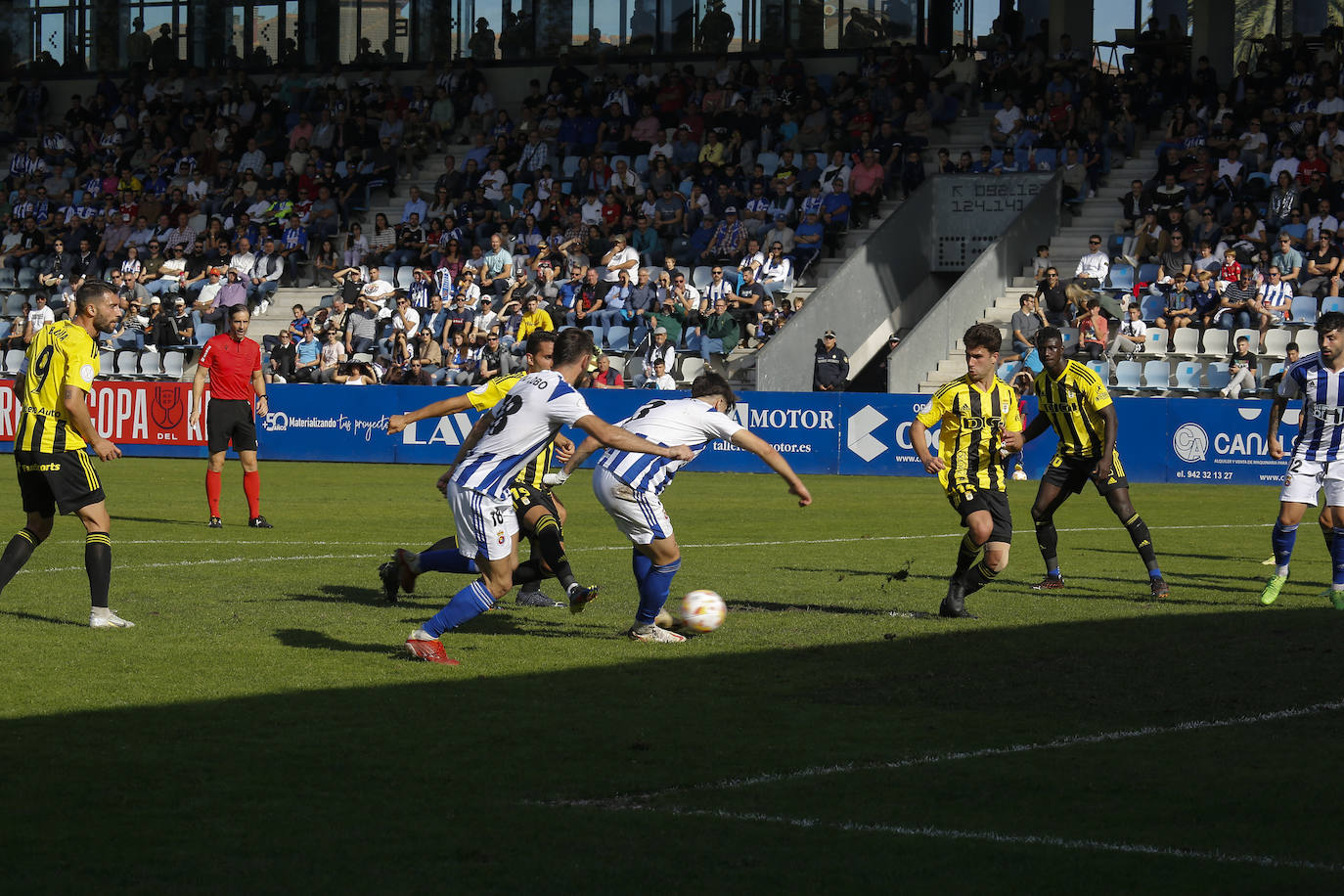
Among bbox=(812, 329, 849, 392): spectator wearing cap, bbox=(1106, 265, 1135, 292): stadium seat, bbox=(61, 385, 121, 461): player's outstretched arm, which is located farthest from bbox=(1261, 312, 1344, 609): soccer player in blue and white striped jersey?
bbox=(1106, 265, 1135, 292): stadium seat

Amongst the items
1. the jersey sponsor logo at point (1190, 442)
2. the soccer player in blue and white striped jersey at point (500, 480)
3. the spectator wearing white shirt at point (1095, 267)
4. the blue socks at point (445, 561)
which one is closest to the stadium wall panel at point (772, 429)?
the jersey sponsor logo at point (1190, 442)

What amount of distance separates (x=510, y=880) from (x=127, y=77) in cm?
4254

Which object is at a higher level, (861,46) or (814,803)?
(861,46)

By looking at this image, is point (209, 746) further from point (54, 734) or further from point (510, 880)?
point (510, 880)

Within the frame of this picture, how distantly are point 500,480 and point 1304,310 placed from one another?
20.0 meters

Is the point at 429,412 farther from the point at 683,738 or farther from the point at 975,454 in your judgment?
the point at 683,738

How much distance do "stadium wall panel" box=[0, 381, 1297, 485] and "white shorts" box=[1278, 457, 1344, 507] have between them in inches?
382

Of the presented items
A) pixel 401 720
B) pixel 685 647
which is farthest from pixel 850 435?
pixel 401 720

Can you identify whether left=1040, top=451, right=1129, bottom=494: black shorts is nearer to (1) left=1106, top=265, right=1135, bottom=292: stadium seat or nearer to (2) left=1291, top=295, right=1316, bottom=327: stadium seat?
(2) left=1291, top=295, right=1316, bottom=327: stadium seat

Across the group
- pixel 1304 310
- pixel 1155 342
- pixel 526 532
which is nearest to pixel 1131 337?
pixel 1155 342

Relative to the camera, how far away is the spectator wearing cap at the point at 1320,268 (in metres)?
25.7

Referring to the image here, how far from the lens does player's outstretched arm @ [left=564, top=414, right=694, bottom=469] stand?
28.2 feet

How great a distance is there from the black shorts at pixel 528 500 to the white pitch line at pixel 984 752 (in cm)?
465

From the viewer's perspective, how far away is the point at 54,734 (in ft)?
22.8
